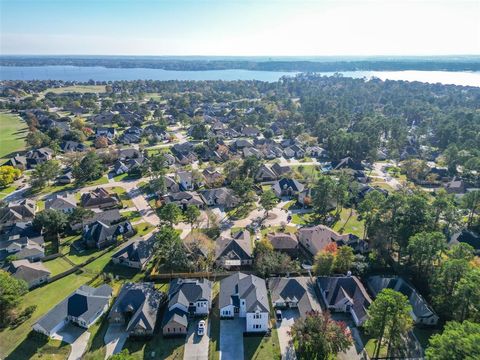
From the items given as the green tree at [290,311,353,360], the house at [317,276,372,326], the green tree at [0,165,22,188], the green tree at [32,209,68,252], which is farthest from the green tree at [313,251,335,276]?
the green tree at [0,165,22,188]

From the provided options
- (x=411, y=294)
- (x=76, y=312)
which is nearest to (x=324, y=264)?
(x=411, y=294)

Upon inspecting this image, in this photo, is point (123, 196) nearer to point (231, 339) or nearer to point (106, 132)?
point (231, 339)

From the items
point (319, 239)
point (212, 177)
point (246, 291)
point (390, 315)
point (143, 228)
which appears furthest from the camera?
point (212, 177)

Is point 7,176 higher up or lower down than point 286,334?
higher up

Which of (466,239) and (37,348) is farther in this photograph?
(466,239)

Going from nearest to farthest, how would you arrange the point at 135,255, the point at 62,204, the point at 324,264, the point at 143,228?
the point at 324,264 < the point at 135,255 < the point at 143,228 < the point at 62,204

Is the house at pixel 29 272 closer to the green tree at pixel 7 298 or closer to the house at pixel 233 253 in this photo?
the green tree at pixel 7 298

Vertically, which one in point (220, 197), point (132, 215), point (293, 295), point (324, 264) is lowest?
point (132, 215)

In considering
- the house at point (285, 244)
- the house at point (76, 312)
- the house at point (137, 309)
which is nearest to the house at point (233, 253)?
the house at point (285, 244)
